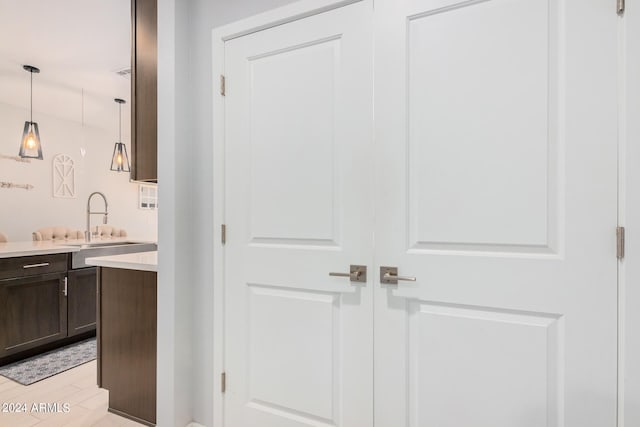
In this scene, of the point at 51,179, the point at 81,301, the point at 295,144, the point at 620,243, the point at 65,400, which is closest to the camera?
the point at 620,243

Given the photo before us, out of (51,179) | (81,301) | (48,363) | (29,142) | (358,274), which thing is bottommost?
(48,363)

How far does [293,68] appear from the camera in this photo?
5.22ft

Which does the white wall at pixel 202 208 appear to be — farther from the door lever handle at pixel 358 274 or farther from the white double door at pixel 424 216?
the door lever handle at pixel 358 274

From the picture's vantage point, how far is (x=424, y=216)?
1335 mm

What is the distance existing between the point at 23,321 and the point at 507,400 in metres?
3.69

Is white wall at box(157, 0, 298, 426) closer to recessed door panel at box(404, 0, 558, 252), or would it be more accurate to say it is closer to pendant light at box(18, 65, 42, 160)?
recessed door panel at box(404, 0, 558, 252)

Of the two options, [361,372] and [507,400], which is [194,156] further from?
[507,400]

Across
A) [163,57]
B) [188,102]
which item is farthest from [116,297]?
[163,57]

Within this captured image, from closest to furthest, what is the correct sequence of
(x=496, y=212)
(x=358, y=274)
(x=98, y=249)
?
(x=496, y=212), (x=358, y=274), (x=98, y=249)

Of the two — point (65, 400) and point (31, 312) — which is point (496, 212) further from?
point (31, 312)

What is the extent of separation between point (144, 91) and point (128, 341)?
1525 millimetres

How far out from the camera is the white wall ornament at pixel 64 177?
475 cm

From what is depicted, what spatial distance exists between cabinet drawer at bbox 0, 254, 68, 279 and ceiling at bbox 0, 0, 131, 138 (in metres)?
1.86

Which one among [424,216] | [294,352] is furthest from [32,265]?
[424,216]
